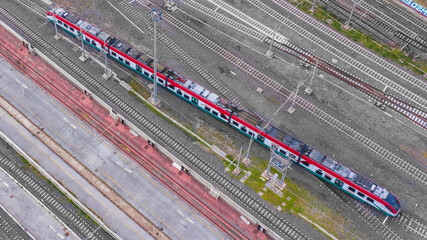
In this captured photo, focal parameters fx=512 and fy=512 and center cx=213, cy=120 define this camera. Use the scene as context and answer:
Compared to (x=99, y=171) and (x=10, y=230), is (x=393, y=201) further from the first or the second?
(x=10, y=230)

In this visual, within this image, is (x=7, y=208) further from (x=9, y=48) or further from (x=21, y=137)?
(x=9, y=48)

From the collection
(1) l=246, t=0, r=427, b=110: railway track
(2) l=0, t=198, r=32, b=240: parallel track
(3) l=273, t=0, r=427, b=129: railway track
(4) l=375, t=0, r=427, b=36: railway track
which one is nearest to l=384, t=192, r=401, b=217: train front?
(3) l=273, t=0, r=427, b=129: railway track

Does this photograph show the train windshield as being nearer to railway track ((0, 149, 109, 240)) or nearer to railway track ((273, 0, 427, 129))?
railway track ((273, 0, 427, 129))

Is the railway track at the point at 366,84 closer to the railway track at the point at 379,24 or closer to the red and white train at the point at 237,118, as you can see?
the railway track at the point at 379,24

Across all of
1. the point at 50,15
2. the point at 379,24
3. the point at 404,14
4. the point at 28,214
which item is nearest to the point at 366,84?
the point at 379,24

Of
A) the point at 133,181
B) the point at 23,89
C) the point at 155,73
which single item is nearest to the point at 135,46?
the point at 155,73

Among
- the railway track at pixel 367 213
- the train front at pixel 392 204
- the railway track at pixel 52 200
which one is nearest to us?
the railway track at pixel 52 200

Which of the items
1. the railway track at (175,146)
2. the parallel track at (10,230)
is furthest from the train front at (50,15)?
the parallel track at (10,230)

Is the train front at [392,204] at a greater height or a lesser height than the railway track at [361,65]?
lesser

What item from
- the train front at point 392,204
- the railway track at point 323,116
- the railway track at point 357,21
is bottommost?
the train front at point 392,204
